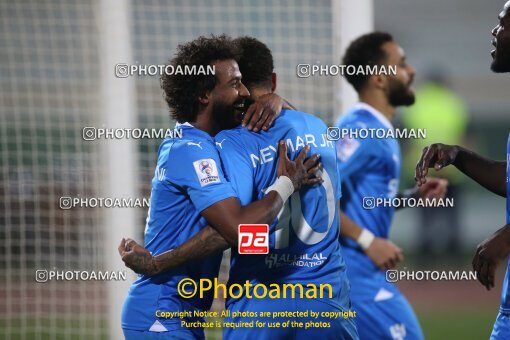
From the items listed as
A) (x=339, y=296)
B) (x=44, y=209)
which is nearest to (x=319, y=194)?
(x=339, y=296)

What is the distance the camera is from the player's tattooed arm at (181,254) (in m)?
2.23

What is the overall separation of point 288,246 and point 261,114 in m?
0.40

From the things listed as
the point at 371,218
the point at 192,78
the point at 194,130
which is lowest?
the point at 371,218

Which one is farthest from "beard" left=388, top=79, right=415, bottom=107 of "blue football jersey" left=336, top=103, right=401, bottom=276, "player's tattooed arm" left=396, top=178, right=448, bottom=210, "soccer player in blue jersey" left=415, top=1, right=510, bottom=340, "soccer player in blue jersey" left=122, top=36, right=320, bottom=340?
"soccer player in blue jersey" left=122, top=36, right=320, bottom=340

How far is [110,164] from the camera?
3.35 m

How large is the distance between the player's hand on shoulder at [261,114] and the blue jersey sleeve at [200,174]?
135 millimetres

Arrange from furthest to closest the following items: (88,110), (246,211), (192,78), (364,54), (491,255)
A: (88,110)
(364,54)
(192,78)
(246,211)
(491,255)

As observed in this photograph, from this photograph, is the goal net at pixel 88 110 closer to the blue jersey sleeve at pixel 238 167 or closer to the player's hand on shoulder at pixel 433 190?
the player's hand on shoulder at pixel 433 190

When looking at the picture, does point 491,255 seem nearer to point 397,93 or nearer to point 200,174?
point 200,174

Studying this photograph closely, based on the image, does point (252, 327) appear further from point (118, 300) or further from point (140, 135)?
point (118, 300)

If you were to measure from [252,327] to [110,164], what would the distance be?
1356 mm

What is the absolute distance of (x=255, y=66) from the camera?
8.00 feet

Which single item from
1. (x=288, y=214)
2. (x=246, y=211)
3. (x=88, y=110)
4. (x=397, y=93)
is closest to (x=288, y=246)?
(x=288, y=214)

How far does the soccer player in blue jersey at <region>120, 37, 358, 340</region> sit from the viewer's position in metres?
2.24
